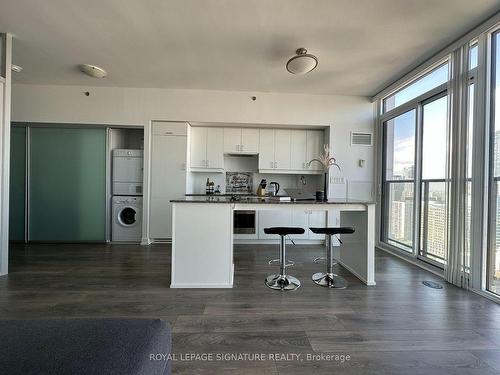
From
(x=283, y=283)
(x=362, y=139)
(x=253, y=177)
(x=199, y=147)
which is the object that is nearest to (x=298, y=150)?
(x=253, y=177)

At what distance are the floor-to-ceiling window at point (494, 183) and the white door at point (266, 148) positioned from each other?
2.91 metres

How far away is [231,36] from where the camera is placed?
2574mm

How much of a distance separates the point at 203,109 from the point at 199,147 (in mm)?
709

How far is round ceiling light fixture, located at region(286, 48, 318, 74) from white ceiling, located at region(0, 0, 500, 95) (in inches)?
4.0

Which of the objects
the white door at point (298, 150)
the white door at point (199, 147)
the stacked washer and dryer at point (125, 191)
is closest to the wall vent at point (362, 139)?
the white door at point (298, 150)

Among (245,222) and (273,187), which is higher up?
(273,187)

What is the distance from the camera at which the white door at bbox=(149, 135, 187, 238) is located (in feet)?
13.5

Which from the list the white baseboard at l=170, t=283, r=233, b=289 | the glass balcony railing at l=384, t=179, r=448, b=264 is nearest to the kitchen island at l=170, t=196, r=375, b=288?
the white baseboard at l=170, t=283, r=233, b=289

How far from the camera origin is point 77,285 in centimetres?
245

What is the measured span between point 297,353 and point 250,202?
4.44 ft

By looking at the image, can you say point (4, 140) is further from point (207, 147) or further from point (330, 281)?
point (330, 281)

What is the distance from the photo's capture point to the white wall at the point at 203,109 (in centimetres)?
393

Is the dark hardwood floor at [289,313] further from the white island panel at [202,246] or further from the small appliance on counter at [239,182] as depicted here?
the small appliance on counter at [239,182]

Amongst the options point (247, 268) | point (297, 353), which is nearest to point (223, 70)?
point (247, 268)
